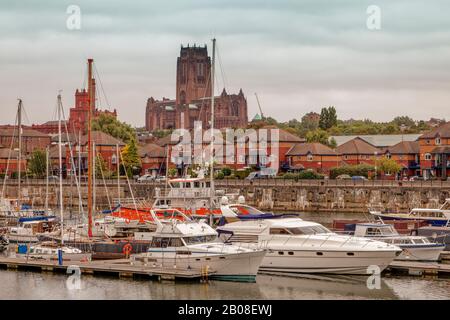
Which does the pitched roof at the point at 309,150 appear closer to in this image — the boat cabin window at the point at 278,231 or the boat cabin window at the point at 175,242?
the boat cabin window at the point at 278,231

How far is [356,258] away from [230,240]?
6935mm

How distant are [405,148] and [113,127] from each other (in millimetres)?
60827

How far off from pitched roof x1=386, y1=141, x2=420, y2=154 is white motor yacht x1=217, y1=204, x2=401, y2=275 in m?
77.9

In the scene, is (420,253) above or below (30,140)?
below

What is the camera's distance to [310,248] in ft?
144

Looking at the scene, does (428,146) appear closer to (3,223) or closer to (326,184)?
(326,184)

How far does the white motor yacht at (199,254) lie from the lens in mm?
42250

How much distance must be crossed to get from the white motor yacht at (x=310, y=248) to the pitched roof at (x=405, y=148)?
77.9 m

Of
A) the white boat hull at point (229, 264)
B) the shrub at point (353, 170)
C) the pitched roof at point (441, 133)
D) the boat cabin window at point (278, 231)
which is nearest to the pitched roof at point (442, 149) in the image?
the pitched roof at point (441, 133)

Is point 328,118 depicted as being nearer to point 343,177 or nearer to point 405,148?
point 405,148

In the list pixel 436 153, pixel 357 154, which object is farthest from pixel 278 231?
pixel 357 154

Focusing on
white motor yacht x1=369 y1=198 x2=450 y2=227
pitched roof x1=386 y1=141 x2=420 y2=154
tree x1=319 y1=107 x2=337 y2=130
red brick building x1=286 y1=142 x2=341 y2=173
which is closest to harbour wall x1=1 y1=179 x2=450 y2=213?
red brick building x1=286 y1=142 x2=341 y2=173
